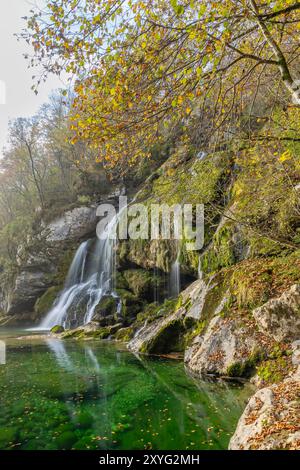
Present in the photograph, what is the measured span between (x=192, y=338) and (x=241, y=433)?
530 cm

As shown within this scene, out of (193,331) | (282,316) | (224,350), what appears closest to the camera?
(282,316)

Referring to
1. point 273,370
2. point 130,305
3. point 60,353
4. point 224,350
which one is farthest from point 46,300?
point 273,370

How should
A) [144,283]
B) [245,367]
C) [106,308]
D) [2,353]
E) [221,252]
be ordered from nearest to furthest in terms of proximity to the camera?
1. [245,367]
2. [221,252]
3. [2,353]
4. [144,283]
5. [106,308]

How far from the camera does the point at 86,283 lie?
2128cm

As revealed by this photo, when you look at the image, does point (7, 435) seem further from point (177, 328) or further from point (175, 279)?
point (175, 279)

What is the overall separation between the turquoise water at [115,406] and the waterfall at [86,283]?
918 centimetres

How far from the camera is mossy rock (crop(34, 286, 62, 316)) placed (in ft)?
76.4

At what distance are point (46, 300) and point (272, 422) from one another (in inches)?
864

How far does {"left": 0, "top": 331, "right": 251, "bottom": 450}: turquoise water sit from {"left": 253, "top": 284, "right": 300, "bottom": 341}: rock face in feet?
4.07

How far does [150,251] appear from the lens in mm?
17031

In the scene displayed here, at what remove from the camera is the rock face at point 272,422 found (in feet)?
10.8

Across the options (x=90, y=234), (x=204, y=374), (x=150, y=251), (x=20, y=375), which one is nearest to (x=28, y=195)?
(x=90, y=234)

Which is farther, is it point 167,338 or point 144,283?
point 144,283

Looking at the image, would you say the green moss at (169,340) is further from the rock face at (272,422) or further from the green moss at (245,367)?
the rock face at (272,422)
